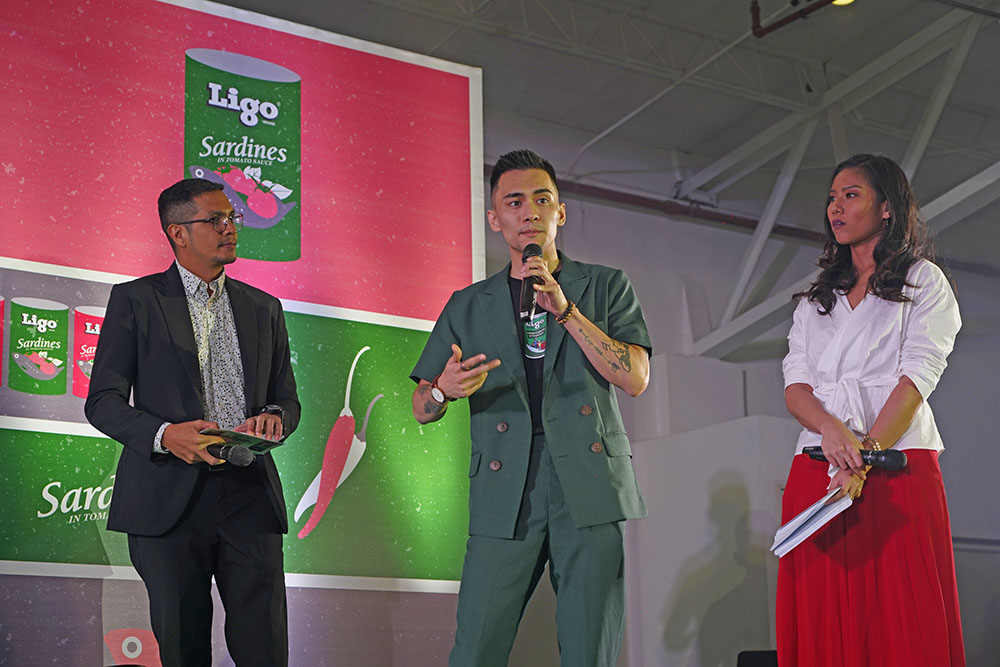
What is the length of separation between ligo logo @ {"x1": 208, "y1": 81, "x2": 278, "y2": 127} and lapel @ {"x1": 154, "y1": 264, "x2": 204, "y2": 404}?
1.10 m

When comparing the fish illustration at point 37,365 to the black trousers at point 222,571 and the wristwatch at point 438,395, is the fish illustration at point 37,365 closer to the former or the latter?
the black trousers at point 222,571

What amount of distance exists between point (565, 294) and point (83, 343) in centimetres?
170

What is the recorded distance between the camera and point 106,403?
112 inches

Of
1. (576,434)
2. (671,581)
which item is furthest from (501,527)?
(671,581)

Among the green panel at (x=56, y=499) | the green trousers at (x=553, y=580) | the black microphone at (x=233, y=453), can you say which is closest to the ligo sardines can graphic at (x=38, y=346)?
the green panel at (x=56, y=499)

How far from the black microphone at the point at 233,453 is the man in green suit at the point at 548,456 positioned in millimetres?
460

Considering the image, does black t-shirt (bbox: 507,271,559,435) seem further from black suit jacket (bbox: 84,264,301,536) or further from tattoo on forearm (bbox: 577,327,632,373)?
black suit jacket (bbox: 84,264,301,536)

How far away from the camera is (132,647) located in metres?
3.42

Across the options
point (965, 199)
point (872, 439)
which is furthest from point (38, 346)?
→ point (965, 199)

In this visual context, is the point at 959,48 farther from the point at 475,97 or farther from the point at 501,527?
the point at 501,527

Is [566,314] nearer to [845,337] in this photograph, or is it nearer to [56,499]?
[845,337]

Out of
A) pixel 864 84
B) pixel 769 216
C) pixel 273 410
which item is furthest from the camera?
pixel 769 216

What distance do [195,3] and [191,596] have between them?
2.19 meters

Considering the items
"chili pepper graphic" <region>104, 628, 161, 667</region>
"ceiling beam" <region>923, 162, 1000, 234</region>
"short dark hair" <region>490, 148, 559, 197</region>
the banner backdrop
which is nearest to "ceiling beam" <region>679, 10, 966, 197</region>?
"ceiling beam" <region>923, 162, 1000, 234</region>
